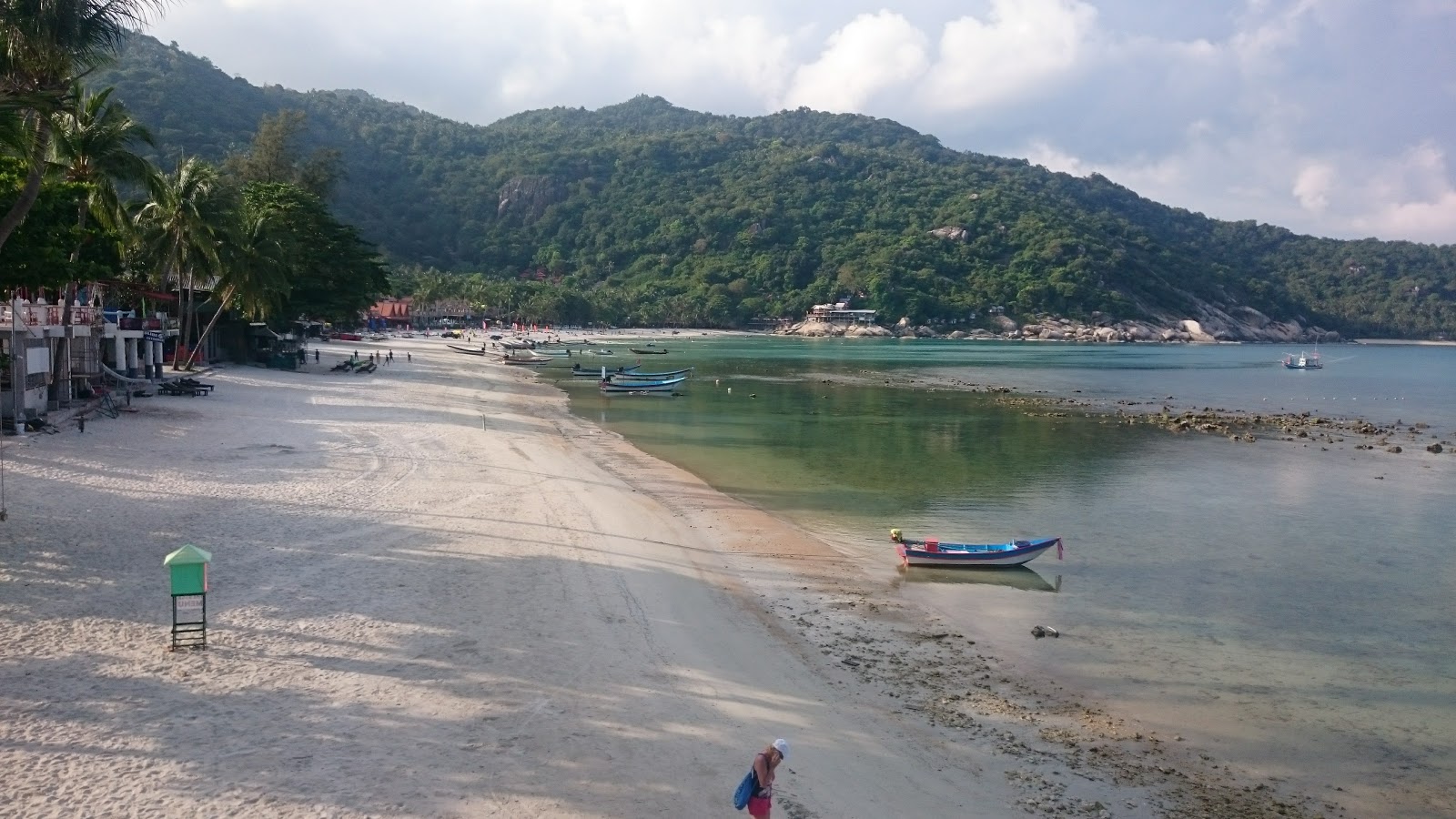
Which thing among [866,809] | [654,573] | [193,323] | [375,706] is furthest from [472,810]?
[193,323]

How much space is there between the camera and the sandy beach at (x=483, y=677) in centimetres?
757

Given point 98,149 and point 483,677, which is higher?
point 98,149

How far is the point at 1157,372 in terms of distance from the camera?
88562 millimetres

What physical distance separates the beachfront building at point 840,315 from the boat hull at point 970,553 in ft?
525

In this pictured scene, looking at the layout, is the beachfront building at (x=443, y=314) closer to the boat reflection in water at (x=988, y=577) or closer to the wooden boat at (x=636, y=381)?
the wooden boat at (x=636, y=381)

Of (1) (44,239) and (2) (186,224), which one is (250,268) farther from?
(1) (44,239)

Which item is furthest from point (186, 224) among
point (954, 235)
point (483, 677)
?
point (954, 235)

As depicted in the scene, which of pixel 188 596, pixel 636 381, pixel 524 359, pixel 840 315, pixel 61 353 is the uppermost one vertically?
pixel 840 315

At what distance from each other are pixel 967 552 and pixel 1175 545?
20.0ft

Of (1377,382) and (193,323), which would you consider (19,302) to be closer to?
(193,323)

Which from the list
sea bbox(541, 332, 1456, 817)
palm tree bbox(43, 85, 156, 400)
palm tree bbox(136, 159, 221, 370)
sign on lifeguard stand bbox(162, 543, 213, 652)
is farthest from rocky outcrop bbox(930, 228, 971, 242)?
sign on lifeguard stand bbox(162, 543, 213, 652)

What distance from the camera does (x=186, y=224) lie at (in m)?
36.2

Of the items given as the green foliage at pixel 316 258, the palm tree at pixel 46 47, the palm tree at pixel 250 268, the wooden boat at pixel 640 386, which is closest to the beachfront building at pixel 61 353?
the palm tree at pixel 250 268

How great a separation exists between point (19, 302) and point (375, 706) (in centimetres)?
2071
